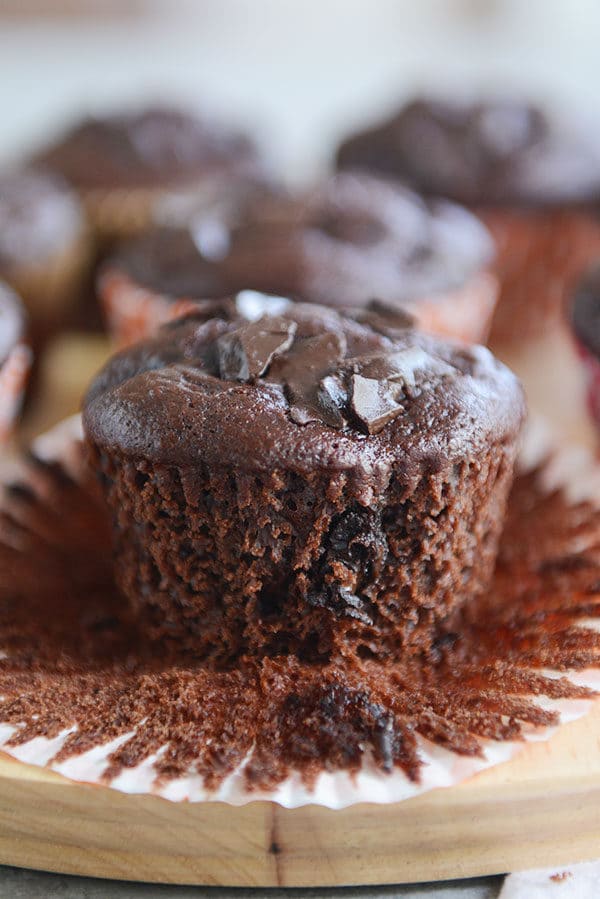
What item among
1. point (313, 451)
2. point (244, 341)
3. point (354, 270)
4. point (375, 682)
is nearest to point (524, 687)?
point (375, 682)

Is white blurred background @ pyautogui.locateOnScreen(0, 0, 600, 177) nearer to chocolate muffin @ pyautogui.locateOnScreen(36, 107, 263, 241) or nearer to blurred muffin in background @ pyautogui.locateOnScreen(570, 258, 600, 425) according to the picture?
chocolate muffin @ pyautogui.locateOnScreen(36, 107, 263, 241)

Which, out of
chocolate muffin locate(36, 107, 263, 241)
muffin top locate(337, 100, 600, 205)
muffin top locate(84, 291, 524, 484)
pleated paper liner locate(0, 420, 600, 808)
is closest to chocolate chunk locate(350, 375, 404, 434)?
muffin top locate(84, 291, 524, 484)

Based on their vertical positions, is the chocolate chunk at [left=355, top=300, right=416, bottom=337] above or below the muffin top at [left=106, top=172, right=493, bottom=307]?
above

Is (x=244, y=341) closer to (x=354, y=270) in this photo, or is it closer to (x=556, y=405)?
(x=354, y=270)

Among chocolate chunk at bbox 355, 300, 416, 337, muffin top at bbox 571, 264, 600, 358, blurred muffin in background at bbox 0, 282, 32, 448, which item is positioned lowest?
blurred muffin in background at bbox 0, 282, 32, 448

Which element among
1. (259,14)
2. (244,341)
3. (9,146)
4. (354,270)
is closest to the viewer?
(244,341)

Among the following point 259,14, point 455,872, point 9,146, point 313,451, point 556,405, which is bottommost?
point 259,14

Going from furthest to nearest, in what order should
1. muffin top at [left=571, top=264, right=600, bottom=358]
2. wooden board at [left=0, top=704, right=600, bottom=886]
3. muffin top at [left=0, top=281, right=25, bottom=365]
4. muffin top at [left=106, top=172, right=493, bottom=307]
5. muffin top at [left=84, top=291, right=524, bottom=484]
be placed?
muffin top at [left=106, top=172, right=493, bottom=307]
muffin top at [left=571, top=264, right=600, bottom=358]
muffin top at [left=0, top=281, right=25, bottom=365]
muffin top at [left=84, top=291, right=524, bottom=484]
wooden board at [left=0, top=704, right=600, bottom=886]
